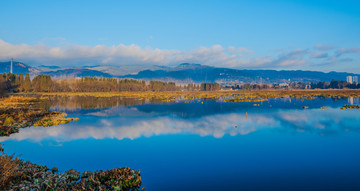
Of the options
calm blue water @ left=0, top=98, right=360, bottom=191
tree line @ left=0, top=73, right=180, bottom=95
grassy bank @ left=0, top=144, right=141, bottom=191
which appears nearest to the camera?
grassy bank @ left=0, top=144, right=141, bottom=191

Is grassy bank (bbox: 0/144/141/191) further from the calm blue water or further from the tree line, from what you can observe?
the tree line

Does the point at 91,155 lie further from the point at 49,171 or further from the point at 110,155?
the point at 49,171

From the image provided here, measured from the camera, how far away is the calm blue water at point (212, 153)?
435 inches

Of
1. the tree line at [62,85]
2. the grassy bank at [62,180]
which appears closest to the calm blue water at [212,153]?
the grassy bank at [62,180]

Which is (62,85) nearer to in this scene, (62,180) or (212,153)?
(212,153)

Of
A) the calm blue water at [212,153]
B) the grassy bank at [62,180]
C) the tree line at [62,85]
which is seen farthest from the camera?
the tree line at [62,85]

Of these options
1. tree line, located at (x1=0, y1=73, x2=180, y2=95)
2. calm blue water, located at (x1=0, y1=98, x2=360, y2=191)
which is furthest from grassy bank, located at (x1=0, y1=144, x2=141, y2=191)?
tree line, located at (x1=0, y1=73, x2=180, y2=95)

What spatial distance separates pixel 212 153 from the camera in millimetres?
15352

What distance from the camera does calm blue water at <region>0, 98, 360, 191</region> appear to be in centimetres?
1104

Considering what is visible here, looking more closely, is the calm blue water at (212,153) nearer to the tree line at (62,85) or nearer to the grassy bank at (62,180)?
the grassy bank at (62,180)

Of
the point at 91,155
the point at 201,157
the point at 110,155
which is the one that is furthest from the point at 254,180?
the point at 91,155

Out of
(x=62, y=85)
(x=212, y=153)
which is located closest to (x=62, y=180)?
(x=212, y=153)

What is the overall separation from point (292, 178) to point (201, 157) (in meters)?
5.17

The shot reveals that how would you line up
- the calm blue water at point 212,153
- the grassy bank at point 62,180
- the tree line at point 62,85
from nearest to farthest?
the grassy bank at point 62,180, the calm blue water at point 212,153, the tree line at point 62,85
